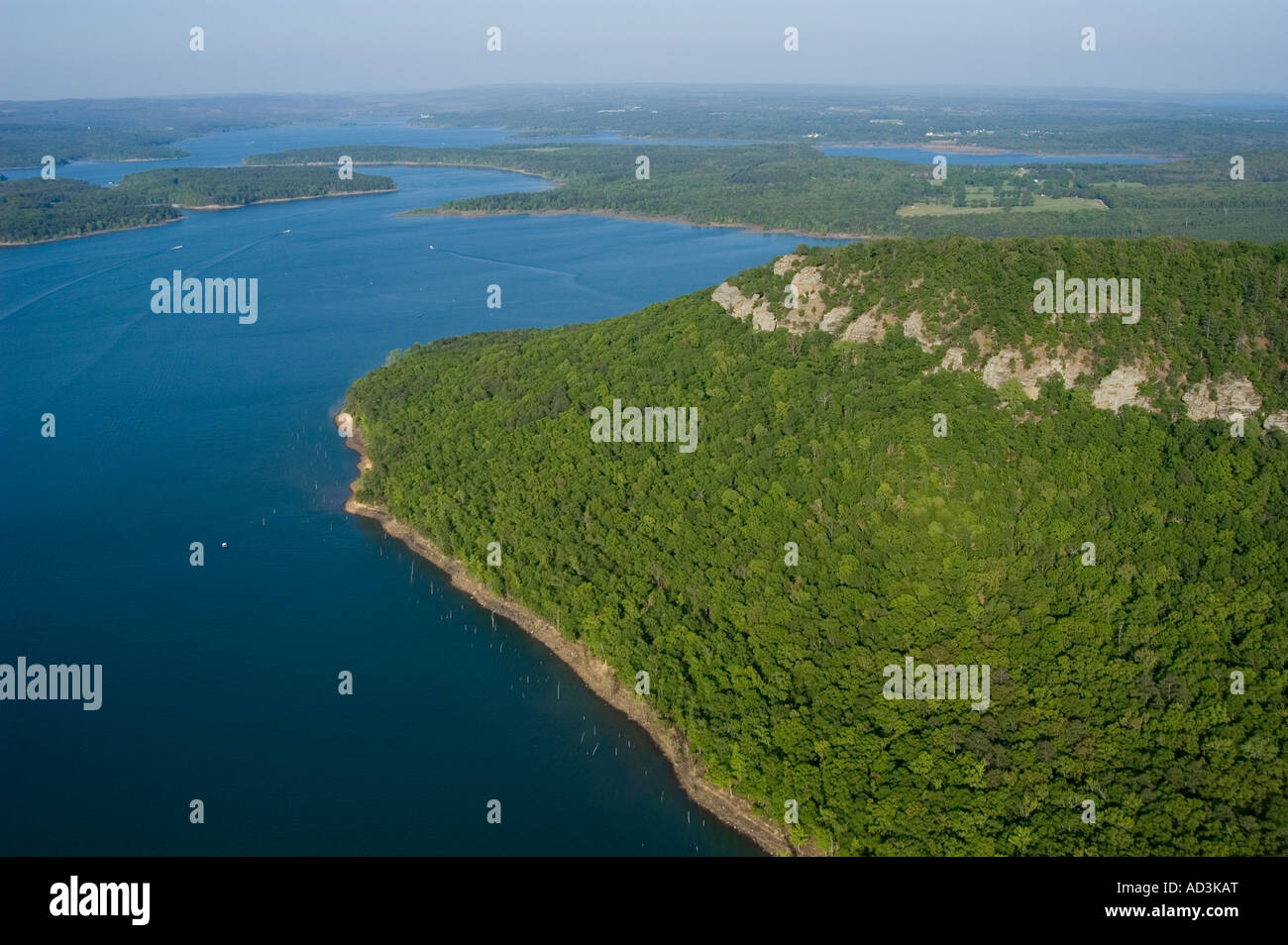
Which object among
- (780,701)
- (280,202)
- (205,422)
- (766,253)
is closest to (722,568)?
(780,701)

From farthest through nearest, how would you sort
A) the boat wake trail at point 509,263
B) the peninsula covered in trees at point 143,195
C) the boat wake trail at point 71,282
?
1. the peninsula covered in trees at point 143,195
2. the boat wake trail at point 509,263
3. the boat wake trail at point 71,282

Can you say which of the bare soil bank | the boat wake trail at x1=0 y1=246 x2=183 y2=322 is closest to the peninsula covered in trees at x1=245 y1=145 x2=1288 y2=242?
the boat wake trail at x1=0 y1=246 x2=183 y2=322

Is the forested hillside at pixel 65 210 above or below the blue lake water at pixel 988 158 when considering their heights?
below

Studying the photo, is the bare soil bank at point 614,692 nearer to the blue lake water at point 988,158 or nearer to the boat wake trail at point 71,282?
the boat wake trail at point 71,282

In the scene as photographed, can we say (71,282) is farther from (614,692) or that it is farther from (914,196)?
(914,196)

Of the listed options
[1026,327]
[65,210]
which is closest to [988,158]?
[65,210]

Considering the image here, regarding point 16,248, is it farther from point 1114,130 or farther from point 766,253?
point 1114,130

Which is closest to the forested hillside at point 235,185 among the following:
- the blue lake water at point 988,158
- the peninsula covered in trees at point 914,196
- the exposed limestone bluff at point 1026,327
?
the peninsula covered in trees at point 914,196
